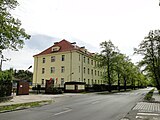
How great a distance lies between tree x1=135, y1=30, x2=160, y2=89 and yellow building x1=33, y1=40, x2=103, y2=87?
15955 mm

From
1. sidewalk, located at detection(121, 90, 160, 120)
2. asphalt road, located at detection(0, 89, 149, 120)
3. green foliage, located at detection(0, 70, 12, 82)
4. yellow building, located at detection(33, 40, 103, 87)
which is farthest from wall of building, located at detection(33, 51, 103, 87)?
sidewalk, located at detection(121, 90, 160, 120)

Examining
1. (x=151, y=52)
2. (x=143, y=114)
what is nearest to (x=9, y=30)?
(x=143, y=114)

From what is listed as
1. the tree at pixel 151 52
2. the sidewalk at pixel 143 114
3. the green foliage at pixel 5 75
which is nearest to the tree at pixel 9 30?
the green foliage at pixel 5 75

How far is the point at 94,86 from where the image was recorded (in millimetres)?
49656

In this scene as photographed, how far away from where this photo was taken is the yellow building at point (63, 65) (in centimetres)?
4931

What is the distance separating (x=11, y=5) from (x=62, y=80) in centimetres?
3447

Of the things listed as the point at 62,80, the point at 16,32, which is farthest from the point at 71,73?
the point at 16,32

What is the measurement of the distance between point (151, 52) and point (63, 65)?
22420 mm

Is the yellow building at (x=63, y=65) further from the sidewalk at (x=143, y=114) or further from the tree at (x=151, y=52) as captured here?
Result: the sidewalk at (x=143, y=114)

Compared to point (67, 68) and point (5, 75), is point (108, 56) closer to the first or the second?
point (67, 68)

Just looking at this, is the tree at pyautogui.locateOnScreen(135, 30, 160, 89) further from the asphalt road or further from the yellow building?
the asphalt road

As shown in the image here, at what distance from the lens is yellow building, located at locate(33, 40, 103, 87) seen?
4931 cm

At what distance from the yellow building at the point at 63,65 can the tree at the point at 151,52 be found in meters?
16.0

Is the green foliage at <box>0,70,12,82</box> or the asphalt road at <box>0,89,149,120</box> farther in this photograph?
the green foliage at <box>0,70,12,82</box>
